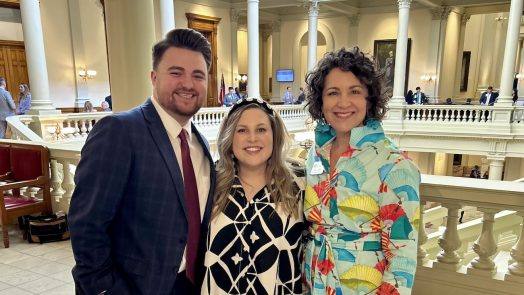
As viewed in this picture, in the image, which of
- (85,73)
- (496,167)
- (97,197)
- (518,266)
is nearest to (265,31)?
(85,73)

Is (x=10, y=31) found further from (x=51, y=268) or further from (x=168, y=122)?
(x=168, y=122)

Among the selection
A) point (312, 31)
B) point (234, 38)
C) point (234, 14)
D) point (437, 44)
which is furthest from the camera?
point (234, 38)

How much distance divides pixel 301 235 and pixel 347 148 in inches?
17.7

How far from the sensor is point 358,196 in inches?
61.8

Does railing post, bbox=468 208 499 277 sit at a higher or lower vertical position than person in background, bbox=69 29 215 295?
lower

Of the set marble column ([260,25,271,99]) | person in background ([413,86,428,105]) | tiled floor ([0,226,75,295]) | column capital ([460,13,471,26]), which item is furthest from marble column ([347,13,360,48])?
tiled floor ([0,226,75,295])

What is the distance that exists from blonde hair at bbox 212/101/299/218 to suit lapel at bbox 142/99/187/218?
0.68ft

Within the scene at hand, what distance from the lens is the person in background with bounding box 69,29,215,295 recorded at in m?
1.49

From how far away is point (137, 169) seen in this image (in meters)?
1.56

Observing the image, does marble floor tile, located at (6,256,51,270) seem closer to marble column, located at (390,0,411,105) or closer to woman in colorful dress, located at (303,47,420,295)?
woman in colorful dress, located at (303,47,420,295)

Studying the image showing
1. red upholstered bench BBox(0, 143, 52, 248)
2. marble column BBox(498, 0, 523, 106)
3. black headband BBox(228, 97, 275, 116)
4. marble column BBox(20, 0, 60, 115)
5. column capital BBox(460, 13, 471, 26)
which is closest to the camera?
black headband BBox(228, 97, 275, 116)

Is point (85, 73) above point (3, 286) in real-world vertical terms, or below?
above

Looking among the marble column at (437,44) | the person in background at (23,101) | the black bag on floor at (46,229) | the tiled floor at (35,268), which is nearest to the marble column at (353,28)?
the marble column at (437,44)

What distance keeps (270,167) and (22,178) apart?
3.64m
